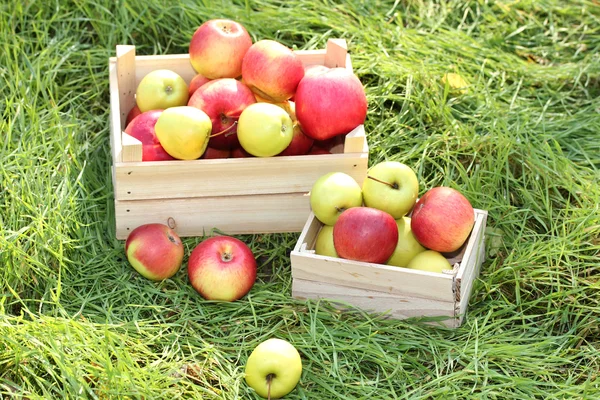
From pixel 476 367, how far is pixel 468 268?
411mm

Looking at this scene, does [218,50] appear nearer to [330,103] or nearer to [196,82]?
[196,82]

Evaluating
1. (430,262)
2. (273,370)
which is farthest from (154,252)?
(430,262)

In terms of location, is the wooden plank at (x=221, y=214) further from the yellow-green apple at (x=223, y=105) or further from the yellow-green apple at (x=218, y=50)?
the yellow-green apple at (x=218, y=50)

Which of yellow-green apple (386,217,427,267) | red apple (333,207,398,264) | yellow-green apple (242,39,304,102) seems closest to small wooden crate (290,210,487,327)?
red apple (333,207,398,264)

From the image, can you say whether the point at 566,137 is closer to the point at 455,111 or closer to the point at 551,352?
the point at 455,111

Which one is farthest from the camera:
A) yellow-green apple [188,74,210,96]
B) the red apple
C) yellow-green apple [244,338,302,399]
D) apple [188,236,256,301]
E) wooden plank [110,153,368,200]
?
yellow-green apple [188,74,210,96]

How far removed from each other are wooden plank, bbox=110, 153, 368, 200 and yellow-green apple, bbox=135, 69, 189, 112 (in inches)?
16.7

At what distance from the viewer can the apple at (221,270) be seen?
343cm

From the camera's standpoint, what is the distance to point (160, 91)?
3875 mm

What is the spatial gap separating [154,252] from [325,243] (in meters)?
0.67

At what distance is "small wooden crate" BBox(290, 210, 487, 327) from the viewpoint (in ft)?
10.6

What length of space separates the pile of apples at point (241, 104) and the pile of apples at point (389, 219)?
11.4 inches

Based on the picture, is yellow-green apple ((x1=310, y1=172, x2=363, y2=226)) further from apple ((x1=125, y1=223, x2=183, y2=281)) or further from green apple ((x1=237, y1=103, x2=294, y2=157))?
apple ((x1=125, y1=223, x2=183, y2=281))

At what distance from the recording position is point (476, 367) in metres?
3.11
